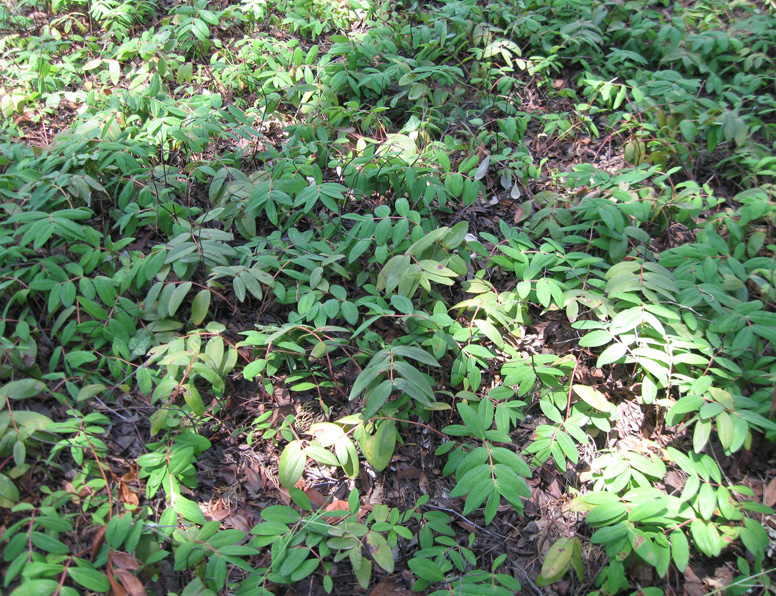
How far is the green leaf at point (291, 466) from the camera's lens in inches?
82.8

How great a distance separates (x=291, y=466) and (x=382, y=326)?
0.98 metres

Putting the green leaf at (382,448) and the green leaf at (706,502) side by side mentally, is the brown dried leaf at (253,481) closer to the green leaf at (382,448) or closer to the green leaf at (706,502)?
the green leaf at (382,448)

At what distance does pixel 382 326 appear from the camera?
9.25ft

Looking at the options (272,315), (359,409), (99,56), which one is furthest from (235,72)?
(359,409)

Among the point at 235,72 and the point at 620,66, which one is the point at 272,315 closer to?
the point at 235,72

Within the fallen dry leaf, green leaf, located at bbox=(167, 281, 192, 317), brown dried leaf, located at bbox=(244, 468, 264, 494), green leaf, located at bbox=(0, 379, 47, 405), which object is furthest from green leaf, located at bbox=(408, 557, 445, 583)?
green leaf, located at bbox=(0, 379, 47, 405)

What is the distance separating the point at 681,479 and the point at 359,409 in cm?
156

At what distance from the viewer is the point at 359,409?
2539 millimetres

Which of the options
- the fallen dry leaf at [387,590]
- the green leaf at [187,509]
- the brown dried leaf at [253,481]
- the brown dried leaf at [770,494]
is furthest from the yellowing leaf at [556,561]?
the green leaf at [187,509]

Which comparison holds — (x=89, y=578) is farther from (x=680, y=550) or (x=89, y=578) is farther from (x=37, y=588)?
(x=680, y=550)

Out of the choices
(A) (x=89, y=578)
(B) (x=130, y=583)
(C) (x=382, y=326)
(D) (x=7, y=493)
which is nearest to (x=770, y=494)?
(C) (x=382, y=326)

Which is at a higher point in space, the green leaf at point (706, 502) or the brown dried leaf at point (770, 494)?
the green leaf at point (706, 502)

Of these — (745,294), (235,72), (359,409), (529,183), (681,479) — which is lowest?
(681,479)

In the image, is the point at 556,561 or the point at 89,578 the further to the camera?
the point at 556,561
